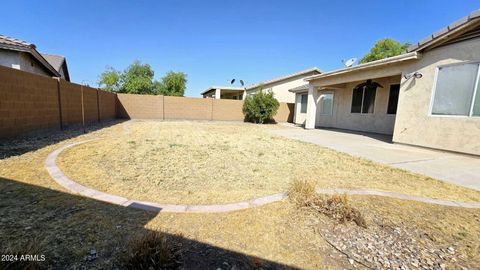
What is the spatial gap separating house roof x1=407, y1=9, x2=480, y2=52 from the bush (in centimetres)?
1049

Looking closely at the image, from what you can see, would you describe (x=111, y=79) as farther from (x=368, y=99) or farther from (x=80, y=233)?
(x=80, y=233)

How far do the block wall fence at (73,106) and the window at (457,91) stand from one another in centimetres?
1264

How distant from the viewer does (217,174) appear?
425cm

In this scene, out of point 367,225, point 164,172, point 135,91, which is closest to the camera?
point 367,225

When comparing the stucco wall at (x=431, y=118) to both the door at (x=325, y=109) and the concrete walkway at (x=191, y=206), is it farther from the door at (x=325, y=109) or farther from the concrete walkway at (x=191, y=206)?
the door at (x=325, y=109)

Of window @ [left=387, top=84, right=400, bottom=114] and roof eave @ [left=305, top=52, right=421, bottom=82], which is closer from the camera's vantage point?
roof eave @ [left=305, top=52, right=421, bottom=82]

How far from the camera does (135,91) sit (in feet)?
95.1

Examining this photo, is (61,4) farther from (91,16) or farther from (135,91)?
(135,91)

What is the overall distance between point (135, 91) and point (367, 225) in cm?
3170

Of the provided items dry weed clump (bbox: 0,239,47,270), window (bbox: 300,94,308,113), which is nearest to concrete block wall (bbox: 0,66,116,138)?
dry weed clump (bbox: 0,239,47,270)

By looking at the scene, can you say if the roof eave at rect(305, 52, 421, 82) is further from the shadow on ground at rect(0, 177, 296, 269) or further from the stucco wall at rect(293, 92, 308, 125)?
the shadow on ground at rect(0, 177, 296, 269)

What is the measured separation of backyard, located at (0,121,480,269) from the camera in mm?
1904

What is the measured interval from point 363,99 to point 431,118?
5.60m

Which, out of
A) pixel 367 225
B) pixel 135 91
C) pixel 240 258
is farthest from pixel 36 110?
pixel 135 91
